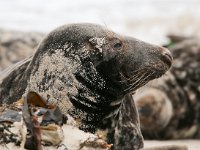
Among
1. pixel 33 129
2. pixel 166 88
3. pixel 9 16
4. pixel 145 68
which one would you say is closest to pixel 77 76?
pixel 145 68

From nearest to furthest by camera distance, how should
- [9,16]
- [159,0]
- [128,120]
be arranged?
[128,120] → [9,16] → [159,0]

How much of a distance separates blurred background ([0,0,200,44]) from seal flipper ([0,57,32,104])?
12018mm

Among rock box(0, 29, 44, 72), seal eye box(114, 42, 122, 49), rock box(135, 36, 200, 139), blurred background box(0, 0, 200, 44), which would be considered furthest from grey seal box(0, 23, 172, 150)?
blurred background box(0, 0, 200, 44)

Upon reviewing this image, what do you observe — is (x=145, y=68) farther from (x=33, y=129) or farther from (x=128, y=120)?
(x=33, y=129)

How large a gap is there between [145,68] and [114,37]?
32cm

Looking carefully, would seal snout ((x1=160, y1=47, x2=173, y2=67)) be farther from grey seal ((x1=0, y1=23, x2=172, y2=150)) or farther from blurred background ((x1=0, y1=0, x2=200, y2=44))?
blurred background ((x1=0, y1=0, x2=200, y2=44))

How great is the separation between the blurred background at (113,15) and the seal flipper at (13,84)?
1202cm

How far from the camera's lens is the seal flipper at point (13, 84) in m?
5.21

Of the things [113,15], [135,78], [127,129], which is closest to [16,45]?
[127,129]

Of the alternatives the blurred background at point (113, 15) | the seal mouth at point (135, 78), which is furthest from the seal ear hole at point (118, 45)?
the blurred background at point (113, 15)

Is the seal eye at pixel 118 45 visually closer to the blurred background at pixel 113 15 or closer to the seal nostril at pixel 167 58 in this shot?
the seal nostril at pixel 167 58

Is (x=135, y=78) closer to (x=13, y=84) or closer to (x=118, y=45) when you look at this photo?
(x=118, y=45)

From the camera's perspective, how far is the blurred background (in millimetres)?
19484

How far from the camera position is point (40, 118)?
13.1 ft
